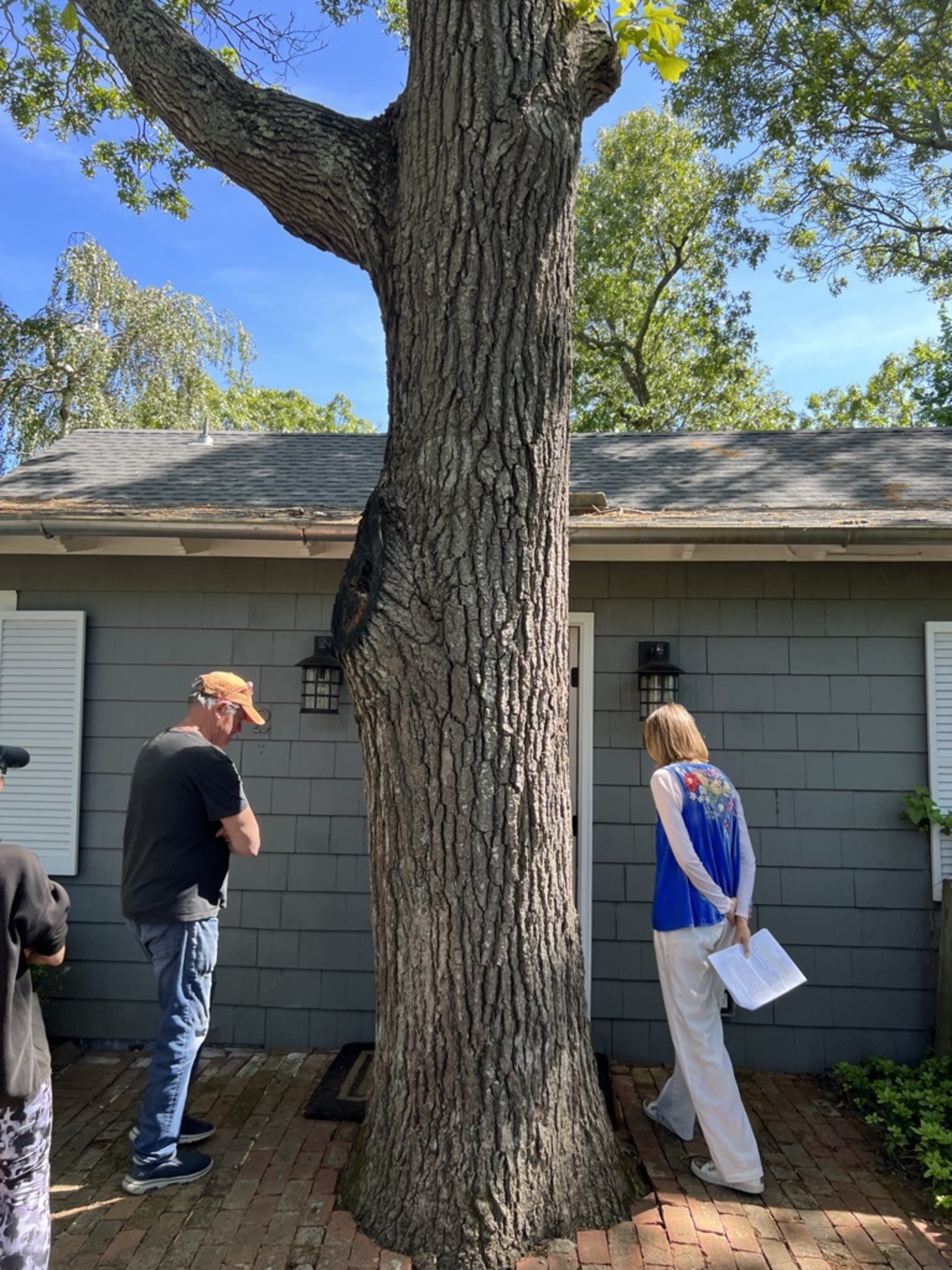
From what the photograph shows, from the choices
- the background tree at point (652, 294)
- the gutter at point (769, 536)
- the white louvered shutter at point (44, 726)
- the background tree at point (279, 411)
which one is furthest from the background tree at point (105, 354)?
the gutter at point (769, 536)

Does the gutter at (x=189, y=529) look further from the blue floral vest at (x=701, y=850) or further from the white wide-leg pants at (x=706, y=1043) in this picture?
the white wide-leg pants at (x=706, y=1043)

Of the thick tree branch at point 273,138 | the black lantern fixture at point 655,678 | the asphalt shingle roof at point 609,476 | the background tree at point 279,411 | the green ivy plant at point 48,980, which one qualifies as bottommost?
the green ivy plant at point 48,980

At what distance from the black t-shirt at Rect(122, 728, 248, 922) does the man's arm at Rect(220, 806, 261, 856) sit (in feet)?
0.08

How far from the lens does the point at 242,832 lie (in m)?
3.07

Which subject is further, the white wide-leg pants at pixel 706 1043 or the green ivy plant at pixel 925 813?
the green ivy plant at pixel 925 813

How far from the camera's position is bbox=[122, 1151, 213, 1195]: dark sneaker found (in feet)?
9.66

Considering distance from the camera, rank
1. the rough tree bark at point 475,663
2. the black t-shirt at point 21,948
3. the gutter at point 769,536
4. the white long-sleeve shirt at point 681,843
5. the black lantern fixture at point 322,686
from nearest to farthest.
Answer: the black t-shirt at point 21,948, the rough tree bark at point 475,663, the white long-sleeve shirt at point 681,843, the gutter at point 769,536, the black lantern fixture at point 322,686

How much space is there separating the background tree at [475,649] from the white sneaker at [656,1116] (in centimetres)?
55

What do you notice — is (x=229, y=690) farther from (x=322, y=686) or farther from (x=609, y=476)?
(x=609, y=476)

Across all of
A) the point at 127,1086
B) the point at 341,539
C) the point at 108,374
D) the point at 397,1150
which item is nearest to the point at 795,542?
the point at 341,539

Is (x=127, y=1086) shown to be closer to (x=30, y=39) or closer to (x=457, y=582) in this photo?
(x=457, y=582)

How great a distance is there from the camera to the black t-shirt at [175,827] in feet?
9.89

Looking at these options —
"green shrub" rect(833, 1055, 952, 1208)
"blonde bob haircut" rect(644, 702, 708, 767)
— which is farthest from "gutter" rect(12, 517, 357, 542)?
"green shrub" rect(833, 1055, 952, 1208)

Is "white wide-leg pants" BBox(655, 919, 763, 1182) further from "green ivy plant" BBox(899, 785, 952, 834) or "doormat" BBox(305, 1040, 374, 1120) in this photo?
"green ivy plant" BBox(899, 785, 952, 834)
